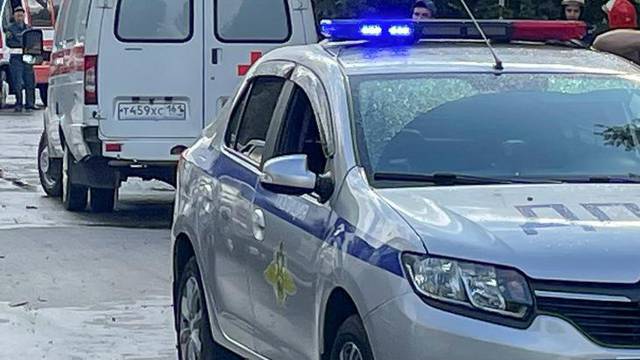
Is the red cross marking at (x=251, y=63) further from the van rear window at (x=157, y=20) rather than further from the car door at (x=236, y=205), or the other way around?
the car door at (x=236, y=205)

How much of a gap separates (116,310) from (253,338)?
329 cm

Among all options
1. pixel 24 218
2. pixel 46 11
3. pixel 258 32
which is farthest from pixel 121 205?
pixel 46 11

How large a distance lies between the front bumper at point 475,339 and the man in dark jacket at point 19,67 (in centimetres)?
2462

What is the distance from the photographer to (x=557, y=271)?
16.4 ft

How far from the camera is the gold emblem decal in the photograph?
20.1ft

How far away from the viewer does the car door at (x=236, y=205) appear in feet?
22.2

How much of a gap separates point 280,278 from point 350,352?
2.54 ft

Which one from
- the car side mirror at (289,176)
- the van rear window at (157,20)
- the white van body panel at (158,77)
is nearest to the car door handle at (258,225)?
the car side mirror at (289,176)

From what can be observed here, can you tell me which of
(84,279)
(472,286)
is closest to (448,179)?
(472,286)

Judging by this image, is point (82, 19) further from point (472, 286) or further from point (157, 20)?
point (472, 286)

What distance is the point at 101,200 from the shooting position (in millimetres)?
15062

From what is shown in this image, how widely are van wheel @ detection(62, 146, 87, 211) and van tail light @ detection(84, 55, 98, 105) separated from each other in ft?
3.15

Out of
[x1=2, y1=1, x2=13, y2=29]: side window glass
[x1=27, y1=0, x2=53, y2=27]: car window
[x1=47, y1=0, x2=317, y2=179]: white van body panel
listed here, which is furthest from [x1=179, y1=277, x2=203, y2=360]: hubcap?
[x1=27, y1=0, x2=53, y2=27]: car window

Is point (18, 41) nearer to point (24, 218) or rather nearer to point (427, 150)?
point (24, 218)
